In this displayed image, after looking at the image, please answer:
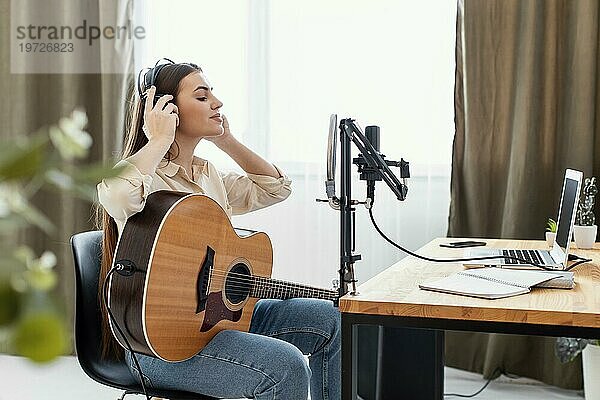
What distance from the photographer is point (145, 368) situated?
5.90 feet

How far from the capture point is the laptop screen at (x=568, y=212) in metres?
1.88

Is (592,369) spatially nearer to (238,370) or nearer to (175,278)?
(238,370)

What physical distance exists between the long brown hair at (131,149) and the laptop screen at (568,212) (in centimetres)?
95

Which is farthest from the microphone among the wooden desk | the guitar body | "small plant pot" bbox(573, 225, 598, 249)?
"small plant pot" bbox(573, 225, 598, 249)

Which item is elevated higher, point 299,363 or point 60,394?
point 299,363

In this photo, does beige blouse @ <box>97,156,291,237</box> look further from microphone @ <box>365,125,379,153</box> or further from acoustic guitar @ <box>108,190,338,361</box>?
→ microphone @ <box>365,125,379,153</box>

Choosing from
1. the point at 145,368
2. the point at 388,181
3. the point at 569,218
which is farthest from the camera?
the point at 569,218

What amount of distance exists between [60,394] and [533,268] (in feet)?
6.22

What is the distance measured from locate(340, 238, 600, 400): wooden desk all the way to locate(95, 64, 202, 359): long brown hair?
61 cm

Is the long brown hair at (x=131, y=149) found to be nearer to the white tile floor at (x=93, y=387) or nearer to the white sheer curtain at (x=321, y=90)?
the white tile floor at (x=93, y=387)

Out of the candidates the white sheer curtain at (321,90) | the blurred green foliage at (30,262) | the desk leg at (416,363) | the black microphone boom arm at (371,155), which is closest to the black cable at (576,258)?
the desk leg at (416,363)

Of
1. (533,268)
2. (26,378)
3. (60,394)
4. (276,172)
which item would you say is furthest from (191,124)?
(26,378)

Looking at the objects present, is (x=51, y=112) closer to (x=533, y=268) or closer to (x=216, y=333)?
(x=216, y=333)

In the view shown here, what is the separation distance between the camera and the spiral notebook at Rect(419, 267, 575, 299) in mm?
1621
